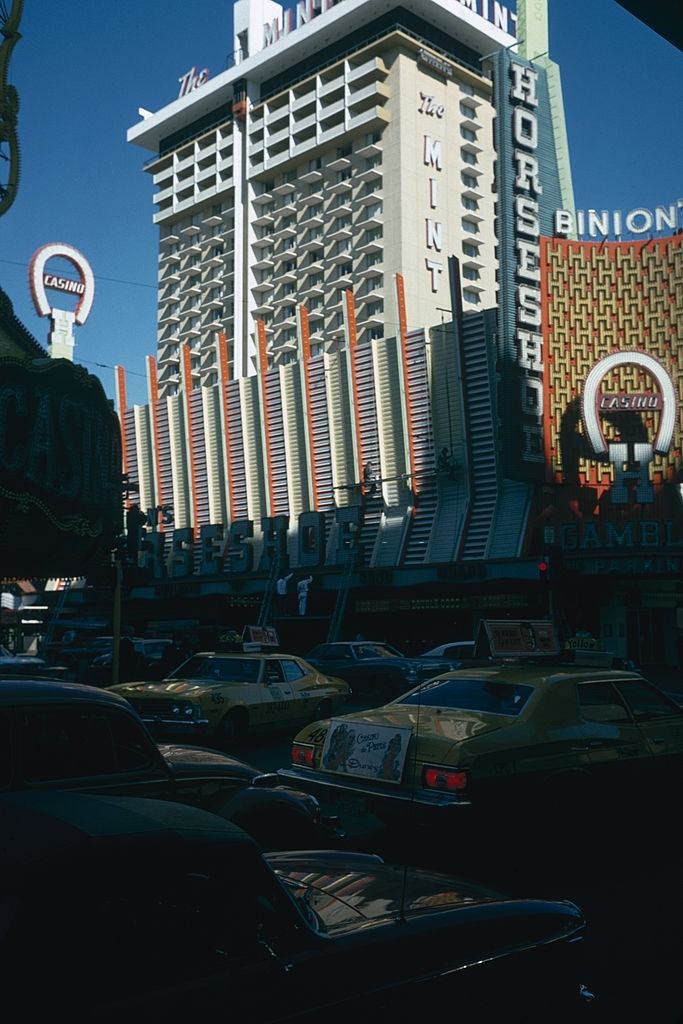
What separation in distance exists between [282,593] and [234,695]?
2837 cm

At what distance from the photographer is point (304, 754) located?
8.09m

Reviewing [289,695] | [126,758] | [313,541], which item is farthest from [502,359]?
[126,758]

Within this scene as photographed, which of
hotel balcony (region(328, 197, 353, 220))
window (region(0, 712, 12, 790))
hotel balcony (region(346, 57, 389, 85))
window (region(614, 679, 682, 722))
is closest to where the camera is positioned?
window (region(0, 712, 12, 790))

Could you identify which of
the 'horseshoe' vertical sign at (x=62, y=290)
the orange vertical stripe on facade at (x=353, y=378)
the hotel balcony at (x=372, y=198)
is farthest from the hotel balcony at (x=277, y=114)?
the orange vertical stripe on facade at (x=353, y=378)

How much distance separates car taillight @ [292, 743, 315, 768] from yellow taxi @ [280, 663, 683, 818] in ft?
0.03

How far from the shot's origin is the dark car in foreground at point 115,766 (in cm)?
492

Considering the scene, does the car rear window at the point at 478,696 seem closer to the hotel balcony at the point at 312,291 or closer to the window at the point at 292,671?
the window at the point at 292,671

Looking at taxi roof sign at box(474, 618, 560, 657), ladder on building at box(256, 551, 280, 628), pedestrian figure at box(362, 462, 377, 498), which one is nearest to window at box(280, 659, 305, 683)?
taxi roof sign at box(474, 618, 560, 657)

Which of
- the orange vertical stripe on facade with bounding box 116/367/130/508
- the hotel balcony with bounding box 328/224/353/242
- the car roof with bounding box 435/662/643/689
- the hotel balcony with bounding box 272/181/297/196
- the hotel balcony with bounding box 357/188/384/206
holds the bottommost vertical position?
the car roof with bounding box 435/662/643/689

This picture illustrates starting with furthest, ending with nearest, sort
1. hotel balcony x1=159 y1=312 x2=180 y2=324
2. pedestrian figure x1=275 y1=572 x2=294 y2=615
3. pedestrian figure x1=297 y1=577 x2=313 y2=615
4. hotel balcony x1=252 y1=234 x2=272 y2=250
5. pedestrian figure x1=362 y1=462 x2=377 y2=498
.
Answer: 1. hotel balcony x1=159 y1=312 x2=180 y2=324
2. hotel balcony x1=252 y1=234 x2=272 y2=250
3. pedestrian figure x1=362 y1=462 x2=377 y2=498
4. pedestrian figure x1=275 y1=572 x2=294 y2=615
5. pedestrian figure x1=297 y1=577 x2=313 y2=615

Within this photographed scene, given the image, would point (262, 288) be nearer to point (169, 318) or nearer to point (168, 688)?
point (169, 318)

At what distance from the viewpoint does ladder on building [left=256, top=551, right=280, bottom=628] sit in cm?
4201

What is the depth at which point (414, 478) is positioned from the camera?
4131cm

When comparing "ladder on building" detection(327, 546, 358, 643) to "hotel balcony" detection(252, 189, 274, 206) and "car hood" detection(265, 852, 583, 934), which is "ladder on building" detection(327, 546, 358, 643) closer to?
"car hood" detection(265, 852, 583, 934)
